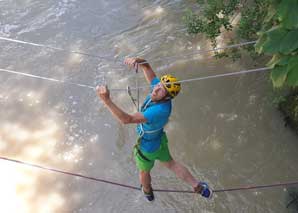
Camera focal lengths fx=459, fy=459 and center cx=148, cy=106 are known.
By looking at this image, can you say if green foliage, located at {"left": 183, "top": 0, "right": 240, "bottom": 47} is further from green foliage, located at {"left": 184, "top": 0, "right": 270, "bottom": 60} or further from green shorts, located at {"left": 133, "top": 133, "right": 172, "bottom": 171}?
green shorts, located at {"left": 133, "top": 133, "right": 172, "bottom": 171}

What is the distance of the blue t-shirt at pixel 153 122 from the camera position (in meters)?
3.88

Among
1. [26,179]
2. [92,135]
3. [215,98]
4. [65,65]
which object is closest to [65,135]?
[92,135]

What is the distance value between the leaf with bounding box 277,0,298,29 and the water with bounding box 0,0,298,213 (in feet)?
7.38

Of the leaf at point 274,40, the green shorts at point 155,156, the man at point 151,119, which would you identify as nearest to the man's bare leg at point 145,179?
the man at point 151,119

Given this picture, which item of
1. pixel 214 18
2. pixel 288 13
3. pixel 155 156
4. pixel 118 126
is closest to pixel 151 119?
pixel 155 156

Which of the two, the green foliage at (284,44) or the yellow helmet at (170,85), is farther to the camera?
the yellow helmet at (170,85)

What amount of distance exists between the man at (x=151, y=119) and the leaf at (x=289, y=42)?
1.38 metres

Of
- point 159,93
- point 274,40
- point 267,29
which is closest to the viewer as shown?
point 274,40

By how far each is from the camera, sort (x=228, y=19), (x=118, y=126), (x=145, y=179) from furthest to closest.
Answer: (x=118, y=126) < (x=228, y=19) < (x=145, y=179)

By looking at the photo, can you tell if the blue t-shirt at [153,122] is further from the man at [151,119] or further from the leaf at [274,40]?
the leaf at [274,40]

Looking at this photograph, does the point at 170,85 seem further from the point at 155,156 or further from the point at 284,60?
the point at 284,60

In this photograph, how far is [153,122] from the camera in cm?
395

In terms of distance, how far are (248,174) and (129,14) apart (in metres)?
4.30

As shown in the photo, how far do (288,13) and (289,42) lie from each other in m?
0.16
